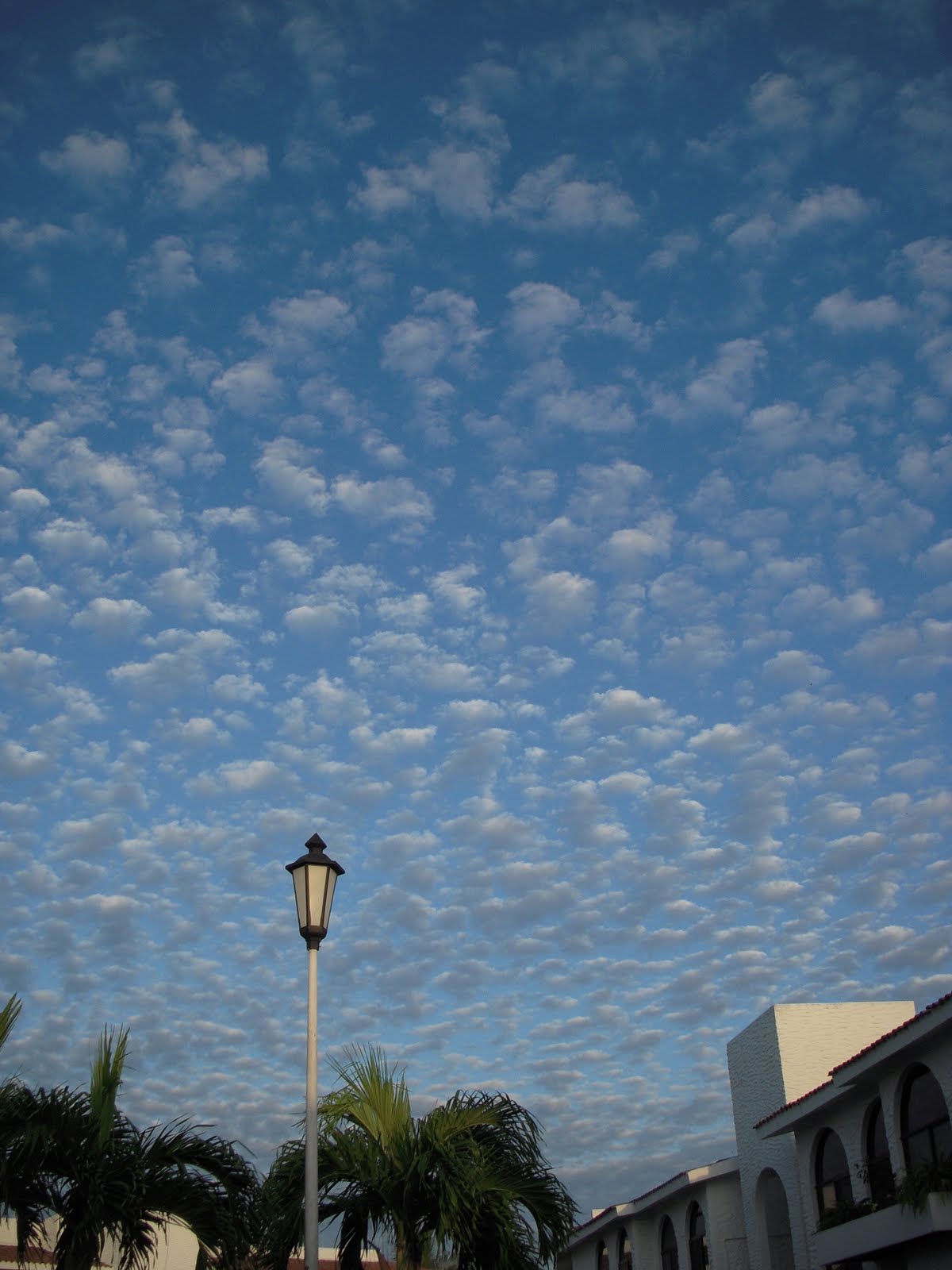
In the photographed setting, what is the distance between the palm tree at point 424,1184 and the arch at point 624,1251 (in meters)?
27.1

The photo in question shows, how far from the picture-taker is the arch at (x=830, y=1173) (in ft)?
76.1

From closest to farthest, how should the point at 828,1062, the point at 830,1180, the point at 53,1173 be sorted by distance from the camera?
the point at 53,1173 < the point at 830,1180 < the point at 828,1062

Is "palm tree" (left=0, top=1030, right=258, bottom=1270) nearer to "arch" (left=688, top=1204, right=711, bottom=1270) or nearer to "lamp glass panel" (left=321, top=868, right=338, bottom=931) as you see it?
"lamp glass panel" (left=321, top=868, right=338, bottom=931)

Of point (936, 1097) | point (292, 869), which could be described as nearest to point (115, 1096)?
point (292, 869)

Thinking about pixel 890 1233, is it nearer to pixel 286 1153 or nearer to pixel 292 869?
pixel 286 1153

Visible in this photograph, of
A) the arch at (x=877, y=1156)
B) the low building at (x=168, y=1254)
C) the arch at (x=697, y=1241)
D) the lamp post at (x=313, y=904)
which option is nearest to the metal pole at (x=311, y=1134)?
the lamp post at (x=313, y=904)

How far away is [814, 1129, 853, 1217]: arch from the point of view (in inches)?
914

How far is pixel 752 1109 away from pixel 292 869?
73.7 ft

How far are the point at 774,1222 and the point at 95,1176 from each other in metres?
22.5

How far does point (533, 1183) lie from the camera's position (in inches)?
460

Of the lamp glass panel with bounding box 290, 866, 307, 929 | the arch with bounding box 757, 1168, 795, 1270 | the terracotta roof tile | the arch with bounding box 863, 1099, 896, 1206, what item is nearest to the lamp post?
the lamp glass panel with bounding box 290, 866, 307, 929

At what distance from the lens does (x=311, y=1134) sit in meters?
9.73

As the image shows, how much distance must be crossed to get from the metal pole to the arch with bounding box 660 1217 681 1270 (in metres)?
26.1

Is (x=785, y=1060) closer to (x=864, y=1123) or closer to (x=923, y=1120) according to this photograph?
(x=864, y=1123)
